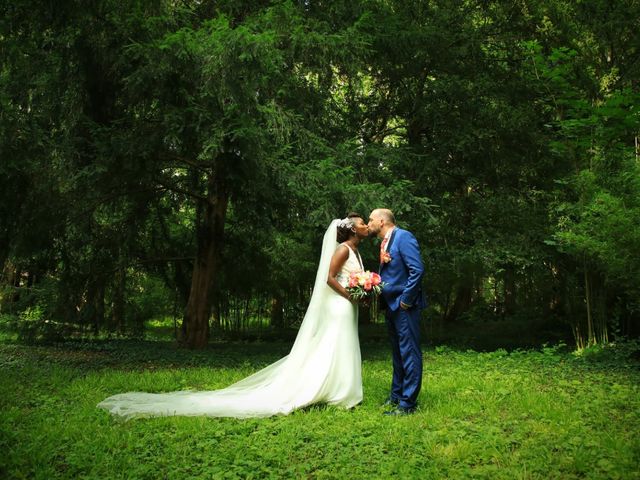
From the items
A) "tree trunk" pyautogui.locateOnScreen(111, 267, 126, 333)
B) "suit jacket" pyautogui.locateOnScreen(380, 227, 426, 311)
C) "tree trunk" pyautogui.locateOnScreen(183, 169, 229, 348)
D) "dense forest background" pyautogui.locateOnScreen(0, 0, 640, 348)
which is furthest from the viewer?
"tree trunk" pyautogui.locateOnScreen(111, 267, 126, 333)

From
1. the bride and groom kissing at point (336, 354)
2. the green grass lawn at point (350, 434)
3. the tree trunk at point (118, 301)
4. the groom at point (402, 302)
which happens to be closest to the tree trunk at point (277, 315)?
the tree trunk at point (118, 301)

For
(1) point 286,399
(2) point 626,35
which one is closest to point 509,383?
(1) point 286,399

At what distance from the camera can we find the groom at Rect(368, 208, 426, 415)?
5.49 m

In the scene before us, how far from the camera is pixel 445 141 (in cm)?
1201

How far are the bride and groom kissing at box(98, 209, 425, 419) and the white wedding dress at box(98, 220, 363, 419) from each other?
0.01 meters

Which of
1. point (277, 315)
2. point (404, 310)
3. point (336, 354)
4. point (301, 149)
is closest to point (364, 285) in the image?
point (404, 310)

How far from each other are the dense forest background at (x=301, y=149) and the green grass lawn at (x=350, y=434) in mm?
3010

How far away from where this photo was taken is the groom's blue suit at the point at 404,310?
548cm

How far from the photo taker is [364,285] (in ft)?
19.4

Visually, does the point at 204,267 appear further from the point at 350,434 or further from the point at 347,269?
the point at 350,434

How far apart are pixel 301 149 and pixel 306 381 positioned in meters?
4.79

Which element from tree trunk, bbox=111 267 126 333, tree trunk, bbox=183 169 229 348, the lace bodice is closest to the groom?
the lace bodice

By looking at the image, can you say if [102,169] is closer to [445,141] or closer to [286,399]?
[286,399]

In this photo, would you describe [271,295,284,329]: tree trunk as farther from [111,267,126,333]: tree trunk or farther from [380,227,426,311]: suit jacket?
[380,227,426,311]: suit jacket
